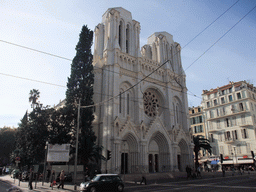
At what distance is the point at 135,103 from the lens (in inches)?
1192

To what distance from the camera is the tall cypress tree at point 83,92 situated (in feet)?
73.3

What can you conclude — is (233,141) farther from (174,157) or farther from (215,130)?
(174,157)

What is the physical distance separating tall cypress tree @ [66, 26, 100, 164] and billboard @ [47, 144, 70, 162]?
208 cm

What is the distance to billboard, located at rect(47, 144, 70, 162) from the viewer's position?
20.1m

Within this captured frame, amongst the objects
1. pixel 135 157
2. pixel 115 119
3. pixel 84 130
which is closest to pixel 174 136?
pixel 135 157

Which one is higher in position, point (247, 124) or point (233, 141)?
point (247, 124)

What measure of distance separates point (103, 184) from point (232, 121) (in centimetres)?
3892

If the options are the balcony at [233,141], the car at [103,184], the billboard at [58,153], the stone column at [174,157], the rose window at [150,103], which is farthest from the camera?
the balcony at [233,141]

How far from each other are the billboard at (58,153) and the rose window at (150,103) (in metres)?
16.0

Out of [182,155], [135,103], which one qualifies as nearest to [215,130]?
[182,155]

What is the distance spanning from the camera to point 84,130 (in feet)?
76.3

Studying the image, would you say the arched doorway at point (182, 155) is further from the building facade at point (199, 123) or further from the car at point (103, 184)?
the car at point (103, 184)

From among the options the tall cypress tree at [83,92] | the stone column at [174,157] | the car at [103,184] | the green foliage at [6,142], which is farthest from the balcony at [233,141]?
the green foliage at [6,142]

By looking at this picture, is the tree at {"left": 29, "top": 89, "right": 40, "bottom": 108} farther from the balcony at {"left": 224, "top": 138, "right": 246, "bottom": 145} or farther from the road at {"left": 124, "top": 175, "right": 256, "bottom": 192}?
the balcony at {"left": 224, "top": 138, "right": 246, "bottom": 145}
